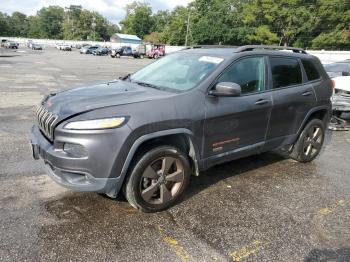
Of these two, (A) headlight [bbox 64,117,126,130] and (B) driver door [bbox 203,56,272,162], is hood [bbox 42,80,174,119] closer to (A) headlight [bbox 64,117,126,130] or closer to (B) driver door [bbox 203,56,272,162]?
(A) headlight [bbox 64,117,126,130]

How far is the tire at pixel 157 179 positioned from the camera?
3.55 m

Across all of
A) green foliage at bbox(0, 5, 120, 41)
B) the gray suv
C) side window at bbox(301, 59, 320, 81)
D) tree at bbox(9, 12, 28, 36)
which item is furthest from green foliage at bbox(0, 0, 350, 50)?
tree at bbox(9, 12, 28, 36)

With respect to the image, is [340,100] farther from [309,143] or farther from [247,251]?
[247,251]

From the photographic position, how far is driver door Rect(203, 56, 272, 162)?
4016 mm

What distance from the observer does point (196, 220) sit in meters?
3.70

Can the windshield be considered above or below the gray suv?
above

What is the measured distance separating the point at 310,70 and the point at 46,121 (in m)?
4.05

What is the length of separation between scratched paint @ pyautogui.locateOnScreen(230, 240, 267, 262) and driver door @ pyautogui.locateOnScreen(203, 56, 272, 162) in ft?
3.81

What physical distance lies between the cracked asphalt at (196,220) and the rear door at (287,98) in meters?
0.67

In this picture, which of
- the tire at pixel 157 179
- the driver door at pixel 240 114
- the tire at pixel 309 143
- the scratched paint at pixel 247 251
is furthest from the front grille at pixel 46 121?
the tire at pixel 309 143

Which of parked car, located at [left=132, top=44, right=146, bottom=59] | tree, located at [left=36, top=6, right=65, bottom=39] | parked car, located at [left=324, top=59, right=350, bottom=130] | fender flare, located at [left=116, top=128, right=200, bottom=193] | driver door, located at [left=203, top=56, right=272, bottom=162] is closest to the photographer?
fender flare, located at [left=116, top=128, right=200, bottom=193]

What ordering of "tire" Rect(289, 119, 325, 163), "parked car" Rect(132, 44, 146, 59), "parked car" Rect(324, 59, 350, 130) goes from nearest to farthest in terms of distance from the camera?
"tire" Rect(289, 119, 325, 163)
"parked car" Rect(324, 59, 350, 130)
"parked car" Rect(132, 44, 146, 59)

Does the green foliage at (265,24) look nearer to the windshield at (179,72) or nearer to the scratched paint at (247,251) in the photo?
the windshield at (179,72)

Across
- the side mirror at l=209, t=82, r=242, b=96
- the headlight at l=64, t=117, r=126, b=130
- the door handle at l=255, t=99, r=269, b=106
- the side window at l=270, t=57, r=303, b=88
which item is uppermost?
the side window at l=270, t=57, r=303, b=88
